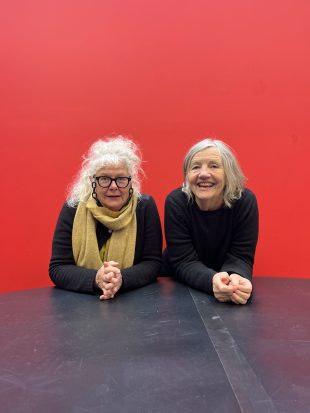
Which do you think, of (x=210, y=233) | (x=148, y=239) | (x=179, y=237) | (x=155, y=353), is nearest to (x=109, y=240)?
(x=148, y=239)

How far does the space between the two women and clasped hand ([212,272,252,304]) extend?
0.10 meters

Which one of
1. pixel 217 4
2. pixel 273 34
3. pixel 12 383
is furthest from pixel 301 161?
pixel 12 383

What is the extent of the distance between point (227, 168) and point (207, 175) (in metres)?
0.08

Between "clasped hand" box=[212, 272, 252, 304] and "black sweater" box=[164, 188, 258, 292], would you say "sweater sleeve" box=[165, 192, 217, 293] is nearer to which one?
"black sweater" box=[164, 188, 258, 292]

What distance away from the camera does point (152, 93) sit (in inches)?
65.4

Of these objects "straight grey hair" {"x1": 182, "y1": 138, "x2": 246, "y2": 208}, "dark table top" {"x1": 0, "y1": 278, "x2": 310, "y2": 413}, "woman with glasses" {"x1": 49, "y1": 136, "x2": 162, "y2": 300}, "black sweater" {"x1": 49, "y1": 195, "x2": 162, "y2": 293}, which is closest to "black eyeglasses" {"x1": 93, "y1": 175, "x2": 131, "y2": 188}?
"woman with glasses" {"x1": 49, "y1": 136, "x2": 162, "y2": 300}

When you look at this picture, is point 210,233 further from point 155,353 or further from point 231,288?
point 155,353

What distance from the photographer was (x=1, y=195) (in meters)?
Result: 1.64

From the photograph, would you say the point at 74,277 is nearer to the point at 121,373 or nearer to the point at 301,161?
the point at 121,373

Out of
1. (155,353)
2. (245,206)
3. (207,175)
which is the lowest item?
(155,353)

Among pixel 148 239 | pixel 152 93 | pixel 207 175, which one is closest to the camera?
pixel 207 175

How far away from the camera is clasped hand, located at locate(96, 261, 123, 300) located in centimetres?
108

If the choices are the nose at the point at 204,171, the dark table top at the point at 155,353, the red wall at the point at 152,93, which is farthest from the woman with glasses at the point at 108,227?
the red wall at the point at 152,93

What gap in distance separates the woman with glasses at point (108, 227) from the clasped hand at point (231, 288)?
0.28 m
